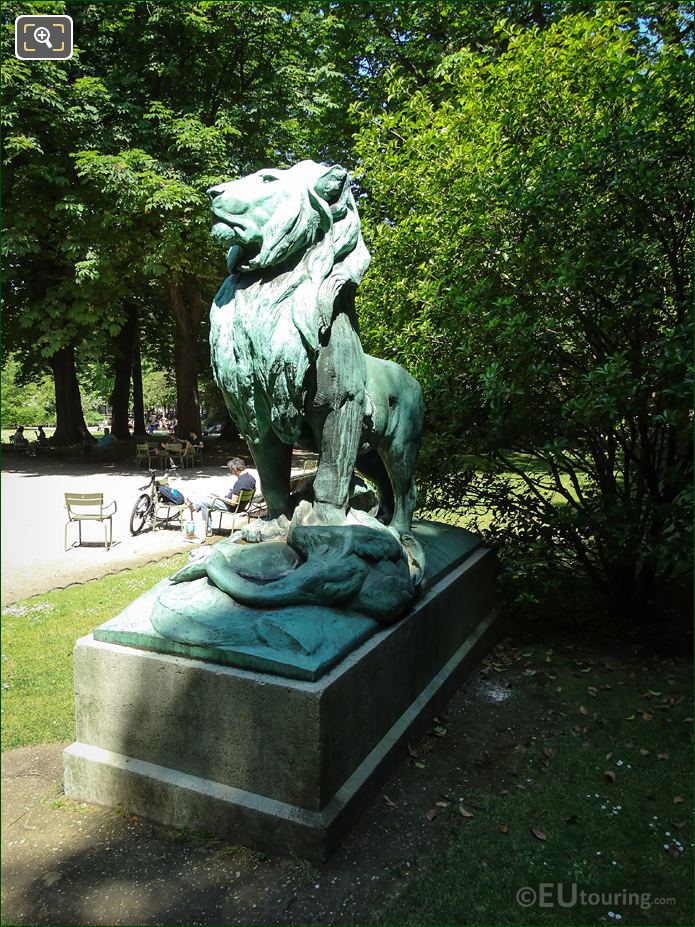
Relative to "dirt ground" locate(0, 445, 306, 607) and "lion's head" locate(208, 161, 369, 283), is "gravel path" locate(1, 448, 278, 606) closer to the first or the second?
"dirt ground" locate(0, 445, 306, 607)

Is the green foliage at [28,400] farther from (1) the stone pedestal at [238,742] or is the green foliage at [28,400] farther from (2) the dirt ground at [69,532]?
(1) the stone pedestal at [238,742]

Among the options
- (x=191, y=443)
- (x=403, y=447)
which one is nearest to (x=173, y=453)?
(x=191, y=443)

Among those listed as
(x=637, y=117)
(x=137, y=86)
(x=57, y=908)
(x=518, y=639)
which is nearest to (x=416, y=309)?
(x=637, y=117)

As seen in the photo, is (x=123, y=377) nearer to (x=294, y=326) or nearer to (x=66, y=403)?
(x=66, y=403)

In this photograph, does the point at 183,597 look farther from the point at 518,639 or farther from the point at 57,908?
the point at 518,639

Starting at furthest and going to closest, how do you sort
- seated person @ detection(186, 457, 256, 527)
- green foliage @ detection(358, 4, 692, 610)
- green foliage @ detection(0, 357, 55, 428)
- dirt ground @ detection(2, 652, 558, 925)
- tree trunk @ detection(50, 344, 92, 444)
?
1. green foliage @ detection(0, 357, 55, 428)
2. tree trunk @ detection(50, 344, 92, 444)
3. seated person @ detection(186, 457, 256, 527)
4. green foliage @ detection(358, 4, 692, 610)
5. dirt ground @ detection(2, 652, 558, 925)

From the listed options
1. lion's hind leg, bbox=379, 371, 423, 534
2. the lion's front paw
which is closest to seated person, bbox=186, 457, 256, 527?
lion's hind leg, bbox=379, 371, 423, 534

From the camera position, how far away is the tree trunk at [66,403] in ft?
64.5

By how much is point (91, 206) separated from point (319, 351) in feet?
41.1

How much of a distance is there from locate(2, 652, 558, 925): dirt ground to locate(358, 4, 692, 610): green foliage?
8.40 ft

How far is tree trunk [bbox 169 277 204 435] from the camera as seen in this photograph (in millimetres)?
17578

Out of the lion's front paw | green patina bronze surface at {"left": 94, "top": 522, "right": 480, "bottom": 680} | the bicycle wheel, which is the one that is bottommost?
the bicycle wheel

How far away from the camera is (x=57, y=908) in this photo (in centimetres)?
238

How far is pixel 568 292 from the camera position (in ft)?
16.5
